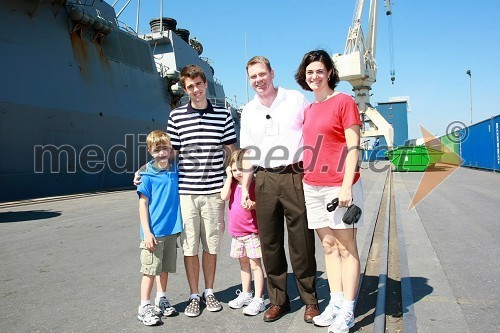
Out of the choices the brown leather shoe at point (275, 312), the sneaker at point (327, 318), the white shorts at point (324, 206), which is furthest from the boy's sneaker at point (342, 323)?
the white shorts at point (324, 206)

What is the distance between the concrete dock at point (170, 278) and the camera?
2.68m

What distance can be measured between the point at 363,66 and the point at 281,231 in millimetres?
28368

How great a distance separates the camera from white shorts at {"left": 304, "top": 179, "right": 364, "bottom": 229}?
2521 millimetres

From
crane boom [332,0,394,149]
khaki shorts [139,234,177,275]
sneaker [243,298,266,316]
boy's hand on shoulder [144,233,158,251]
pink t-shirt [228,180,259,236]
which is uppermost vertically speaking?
crane boom [332,0,394,149]

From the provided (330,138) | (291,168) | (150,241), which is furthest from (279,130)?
(150,241)

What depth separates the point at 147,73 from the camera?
56.7ft

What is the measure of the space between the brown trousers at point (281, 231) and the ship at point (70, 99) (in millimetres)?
10202

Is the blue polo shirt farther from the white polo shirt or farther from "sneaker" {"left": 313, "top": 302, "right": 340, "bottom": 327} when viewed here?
"sneaker" {"left": 313, "top": 302, "right": 340, "bottom": 327}

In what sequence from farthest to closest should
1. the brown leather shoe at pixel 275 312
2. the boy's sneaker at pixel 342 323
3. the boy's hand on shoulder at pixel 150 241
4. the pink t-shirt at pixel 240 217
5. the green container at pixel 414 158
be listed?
the green container at pixel 414 158, the pink t-shirt at pixel 240 217, the boy's hand on shoulder at pixel 150 241, the brown leather shoe at pixel 275 312, the boy's sneaker at pixel 342 323

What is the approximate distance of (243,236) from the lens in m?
3.04

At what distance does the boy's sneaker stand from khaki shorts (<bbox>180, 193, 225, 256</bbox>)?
3.49ft

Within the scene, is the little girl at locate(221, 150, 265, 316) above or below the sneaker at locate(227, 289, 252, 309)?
above

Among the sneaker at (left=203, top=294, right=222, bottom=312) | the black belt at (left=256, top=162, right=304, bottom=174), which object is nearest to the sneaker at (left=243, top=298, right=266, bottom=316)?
the sneaker at (left=203, top=294, right=222, bottom=312)

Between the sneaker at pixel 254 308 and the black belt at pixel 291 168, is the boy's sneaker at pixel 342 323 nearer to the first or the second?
the sneaker at pixel 254 308
